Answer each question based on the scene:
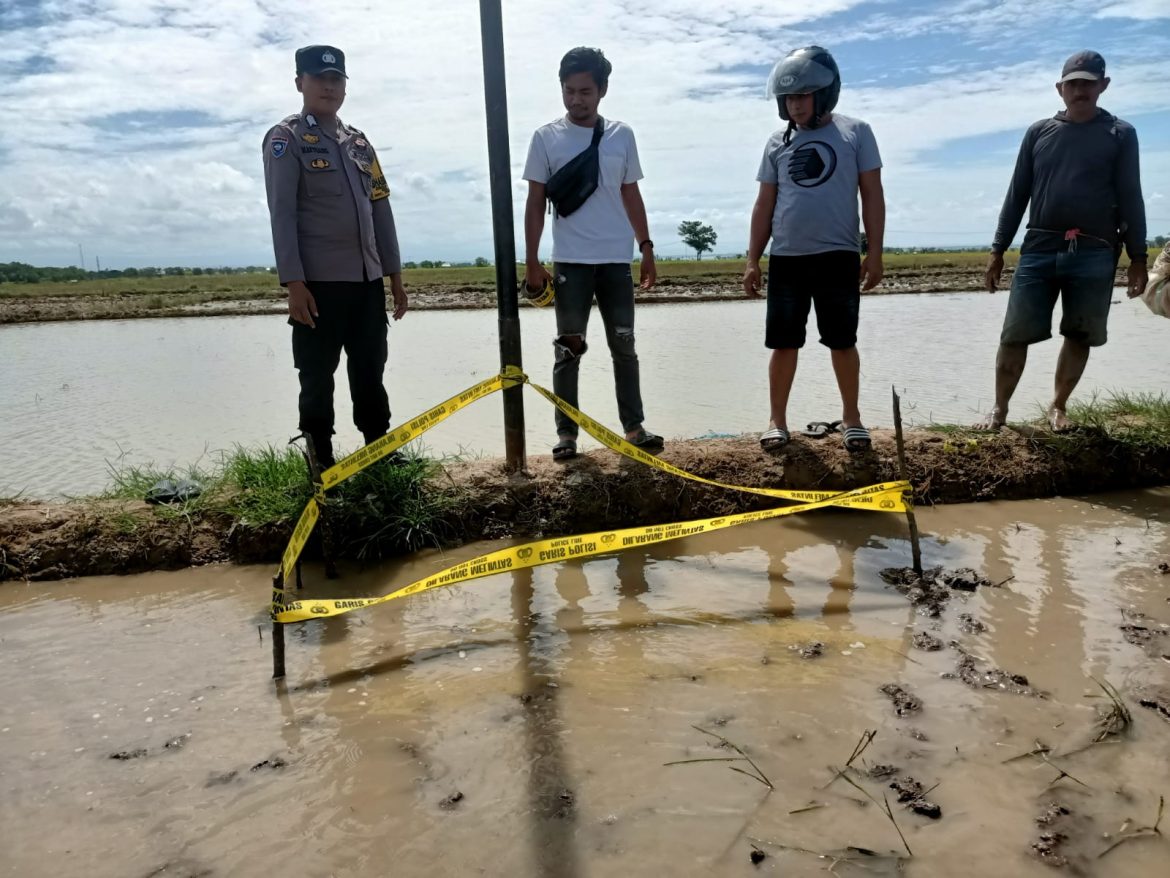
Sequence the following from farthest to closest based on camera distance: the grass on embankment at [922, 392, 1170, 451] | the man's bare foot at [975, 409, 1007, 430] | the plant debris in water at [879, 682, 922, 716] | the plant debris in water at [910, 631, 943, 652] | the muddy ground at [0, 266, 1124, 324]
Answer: the muddy ground at [0, 266, 1124, 324]
the man's bare foot at [975, 409, 1007, 430]
the grass on embankment at [922, 392, 1170, 451]
the plant debris in water at [910, 631, 943, 652]
the plant debris in water at [879, 682, 922, 716]

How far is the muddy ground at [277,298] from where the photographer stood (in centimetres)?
2142

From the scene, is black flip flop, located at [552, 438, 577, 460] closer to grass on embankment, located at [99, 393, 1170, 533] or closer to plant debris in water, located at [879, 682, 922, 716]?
grass on embankment, located at [99, 393, 1170, 533]

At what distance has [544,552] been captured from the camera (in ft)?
11.0

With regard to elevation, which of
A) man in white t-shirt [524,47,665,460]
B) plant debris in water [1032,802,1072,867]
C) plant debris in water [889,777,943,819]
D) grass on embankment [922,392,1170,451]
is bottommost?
plant debris in water [1032,802,1072,867]

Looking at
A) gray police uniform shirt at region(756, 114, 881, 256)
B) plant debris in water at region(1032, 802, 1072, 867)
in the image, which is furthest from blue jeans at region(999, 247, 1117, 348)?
plant debris in water at region(1032, 802, 1072, 867)

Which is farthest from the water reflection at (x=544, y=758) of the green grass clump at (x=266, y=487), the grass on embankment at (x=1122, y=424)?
the grass on embankment at (x=1122, y=424)

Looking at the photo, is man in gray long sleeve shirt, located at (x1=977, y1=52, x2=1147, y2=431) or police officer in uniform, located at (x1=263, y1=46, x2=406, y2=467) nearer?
police officer in uniform, located at (x1=263, y1=46, x2=406, y2=467)

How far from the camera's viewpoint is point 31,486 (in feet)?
16.6

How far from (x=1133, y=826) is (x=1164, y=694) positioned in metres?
0.75

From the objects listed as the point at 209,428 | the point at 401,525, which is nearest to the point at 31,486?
the point at 209,428

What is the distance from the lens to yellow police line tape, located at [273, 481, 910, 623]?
2.97 m

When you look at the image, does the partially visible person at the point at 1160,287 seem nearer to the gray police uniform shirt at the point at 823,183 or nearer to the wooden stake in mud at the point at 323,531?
the gray police uniform shirt at the point at 823,183

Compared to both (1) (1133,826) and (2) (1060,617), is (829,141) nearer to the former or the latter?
(2) (1060,617)

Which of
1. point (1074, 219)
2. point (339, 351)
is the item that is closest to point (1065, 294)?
point (1074, 219)
